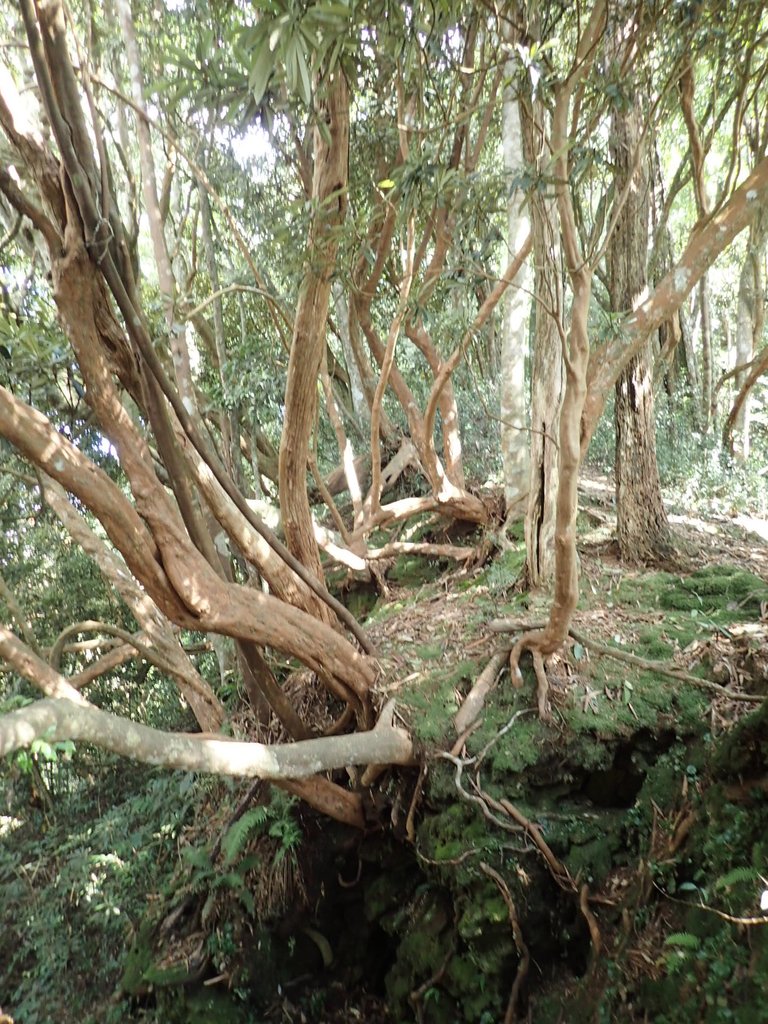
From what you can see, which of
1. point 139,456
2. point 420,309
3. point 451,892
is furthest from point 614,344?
point 451,892

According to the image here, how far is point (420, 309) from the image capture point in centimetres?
435

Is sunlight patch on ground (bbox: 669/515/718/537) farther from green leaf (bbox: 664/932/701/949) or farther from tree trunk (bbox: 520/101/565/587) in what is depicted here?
green leaf (bbox: 664/932/701/949)

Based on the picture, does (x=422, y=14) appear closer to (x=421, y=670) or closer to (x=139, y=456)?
(x=139, y=456)

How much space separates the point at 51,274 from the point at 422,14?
2099 mm

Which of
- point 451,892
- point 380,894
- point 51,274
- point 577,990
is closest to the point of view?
point 51,274

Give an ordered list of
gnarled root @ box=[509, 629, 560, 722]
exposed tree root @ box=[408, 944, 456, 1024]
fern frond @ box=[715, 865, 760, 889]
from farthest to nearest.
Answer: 1. gnarled root @ box=[509, 629, 560, 722]
2. exposed tree root @ box=[408, 944, 456, 1024]
3. fern frond @ box=[715, 865, 760, 889]

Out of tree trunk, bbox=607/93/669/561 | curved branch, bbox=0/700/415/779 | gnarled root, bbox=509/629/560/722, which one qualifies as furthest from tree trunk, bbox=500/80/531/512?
curved branch, bbox=0/700/415/779

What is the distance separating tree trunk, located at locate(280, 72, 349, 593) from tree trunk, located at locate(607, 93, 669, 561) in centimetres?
296

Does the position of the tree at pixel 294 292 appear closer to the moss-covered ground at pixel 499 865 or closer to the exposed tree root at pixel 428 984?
the moss-covered ground at pixel 499 865

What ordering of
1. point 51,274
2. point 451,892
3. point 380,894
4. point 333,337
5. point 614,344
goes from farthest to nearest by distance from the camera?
point 333,337
point 380,894
point 614,344
point 451,892
point 51,274

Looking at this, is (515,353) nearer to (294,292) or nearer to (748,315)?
(294,292)

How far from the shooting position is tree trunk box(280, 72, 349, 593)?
355cm

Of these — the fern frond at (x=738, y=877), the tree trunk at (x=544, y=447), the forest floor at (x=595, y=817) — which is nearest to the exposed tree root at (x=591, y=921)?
the forest floor at (x=595, y=817)

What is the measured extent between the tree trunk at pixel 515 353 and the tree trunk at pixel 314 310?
2.16 meters
